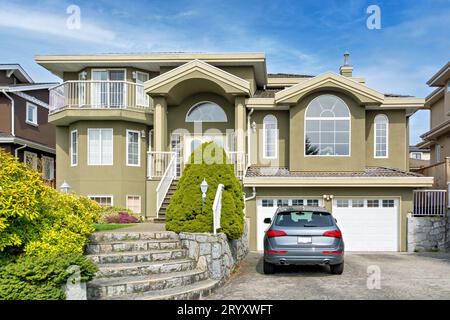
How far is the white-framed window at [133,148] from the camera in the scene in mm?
18484

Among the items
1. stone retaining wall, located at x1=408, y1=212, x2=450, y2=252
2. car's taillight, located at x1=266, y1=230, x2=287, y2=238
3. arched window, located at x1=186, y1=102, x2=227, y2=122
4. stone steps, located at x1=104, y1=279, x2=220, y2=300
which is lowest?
stone retaining wall, located at x1=408, y1=212, x2=450, y2=252

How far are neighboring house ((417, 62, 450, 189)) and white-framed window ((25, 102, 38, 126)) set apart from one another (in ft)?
66.8

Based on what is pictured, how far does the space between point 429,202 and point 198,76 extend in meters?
10.0

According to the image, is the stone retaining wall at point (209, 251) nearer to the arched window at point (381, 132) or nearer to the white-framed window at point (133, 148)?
the white-framed window at point (133, 148)

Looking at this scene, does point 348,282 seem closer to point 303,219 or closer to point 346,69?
point 303,219

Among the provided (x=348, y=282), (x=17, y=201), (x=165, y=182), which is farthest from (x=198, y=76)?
(x=17, y=201)

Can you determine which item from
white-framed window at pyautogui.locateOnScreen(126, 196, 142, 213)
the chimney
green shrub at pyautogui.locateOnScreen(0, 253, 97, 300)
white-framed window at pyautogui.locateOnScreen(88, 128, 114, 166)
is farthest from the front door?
green shrub at pyautogui.locateOnScreen(0, 253, 97, 300)

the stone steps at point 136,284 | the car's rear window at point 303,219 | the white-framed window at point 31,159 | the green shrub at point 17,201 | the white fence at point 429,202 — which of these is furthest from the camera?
the white-framed window at point 31,159

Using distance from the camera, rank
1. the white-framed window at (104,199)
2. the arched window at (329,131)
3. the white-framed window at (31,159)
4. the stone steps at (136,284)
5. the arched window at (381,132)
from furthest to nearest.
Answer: the white-framed window at (31,159) → the arched window at (381,132) → the white-framed window at (104,199) → the arched window at (329,131) → the stone steps at (136,284)

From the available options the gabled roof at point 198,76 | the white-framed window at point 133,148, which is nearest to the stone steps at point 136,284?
the gabled roof at point 198,76

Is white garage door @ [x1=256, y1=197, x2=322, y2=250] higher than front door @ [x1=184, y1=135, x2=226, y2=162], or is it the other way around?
front door @ [x1=184, y1=135, x2=226, y2=162]

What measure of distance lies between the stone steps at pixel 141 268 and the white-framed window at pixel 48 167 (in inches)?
693

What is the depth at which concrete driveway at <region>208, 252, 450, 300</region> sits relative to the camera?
308 inches

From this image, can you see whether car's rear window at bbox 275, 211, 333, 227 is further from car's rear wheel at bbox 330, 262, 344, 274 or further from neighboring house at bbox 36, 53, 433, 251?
neighboring house at bbox 36, 53, 433, 251
